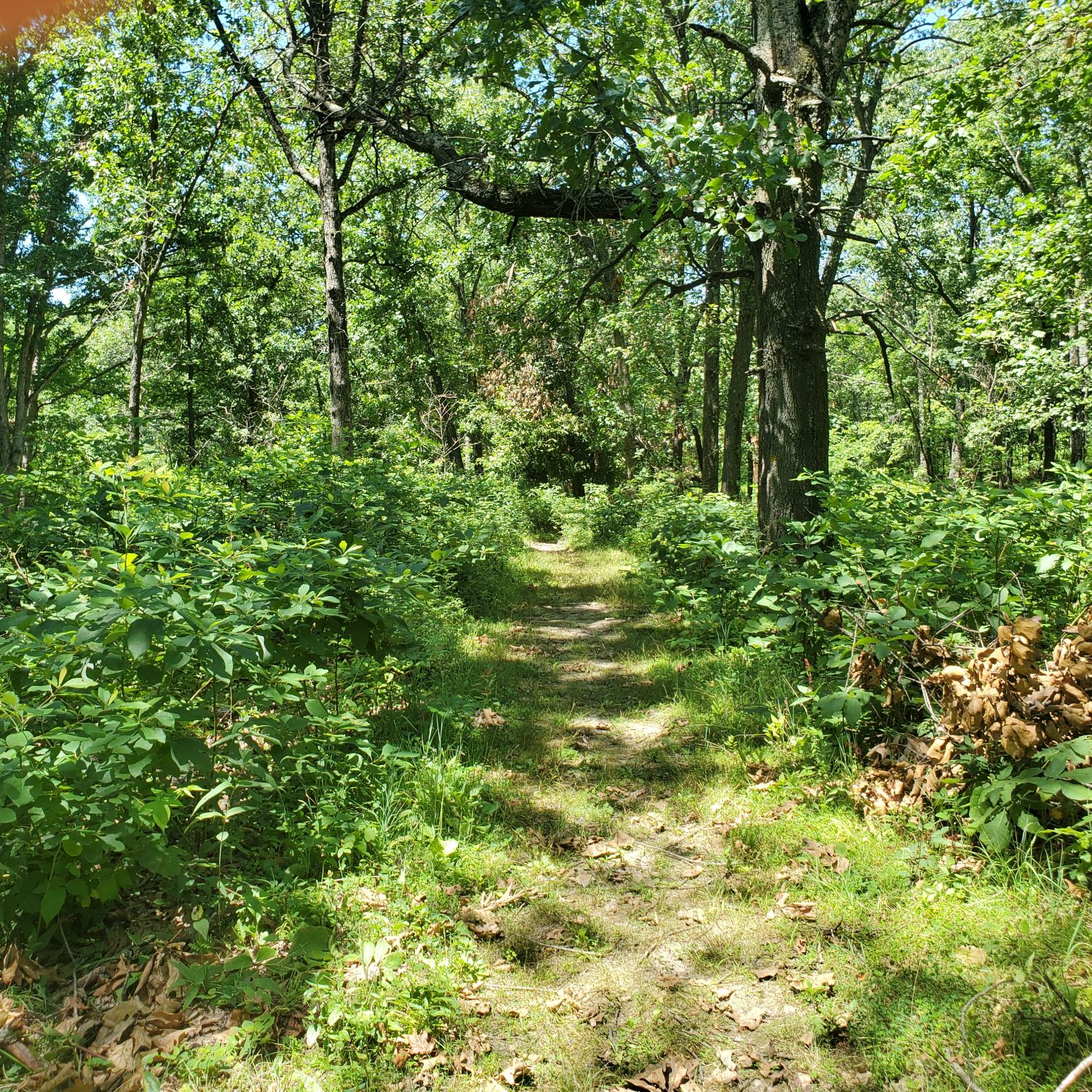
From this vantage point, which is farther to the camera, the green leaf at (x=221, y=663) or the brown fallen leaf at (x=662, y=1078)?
the green leaf at (x=221, y=663)

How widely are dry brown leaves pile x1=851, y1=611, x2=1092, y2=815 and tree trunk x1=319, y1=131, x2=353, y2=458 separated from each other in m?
7.26

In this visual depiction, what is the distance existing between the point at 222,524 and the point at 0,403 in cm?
1758

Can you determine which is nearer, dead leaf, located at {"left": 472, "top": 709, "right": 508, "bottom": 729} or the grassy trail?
the grassy trail

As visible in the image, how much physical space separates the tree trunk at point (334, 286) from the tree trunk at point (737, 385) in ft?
18.5

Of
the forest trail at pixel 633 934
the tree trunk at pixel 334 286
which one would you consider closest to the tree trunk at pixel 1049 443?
the tree trunk at pixel 334 286

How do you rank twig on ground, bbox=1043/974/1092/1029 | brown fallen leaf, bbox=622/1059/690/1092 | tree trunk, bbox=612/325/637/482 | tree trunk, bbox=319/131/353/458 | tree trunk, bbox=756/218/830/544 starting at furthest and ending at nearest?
tree trunk, bbox=612/325/637/482 → tree trunk, bbox=319/131/353/458 → tree trunk, bbox=756/218/830/544 → brown fallen leaf, bbox=622/1059/690/1092 → twig on ground, bbox=1043/974/1092/1029

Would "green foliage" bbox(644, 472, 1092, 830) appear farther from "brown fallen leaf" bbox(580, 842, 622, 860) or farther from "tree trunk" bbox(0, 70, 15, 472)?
"tree trunk" bbox(0, 70, 15, 472)

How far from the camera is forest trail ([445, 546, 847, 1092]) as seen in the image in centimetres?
237

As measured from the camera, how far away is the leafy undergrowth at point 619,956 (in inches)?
90.0

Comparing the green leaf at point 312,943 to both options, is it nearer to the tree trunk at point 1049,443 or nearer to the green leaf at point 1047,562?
the green leaf at point 1047,562

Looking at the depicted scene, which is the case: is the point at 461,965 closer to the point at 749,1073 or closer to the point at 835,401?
the point at 749,1073

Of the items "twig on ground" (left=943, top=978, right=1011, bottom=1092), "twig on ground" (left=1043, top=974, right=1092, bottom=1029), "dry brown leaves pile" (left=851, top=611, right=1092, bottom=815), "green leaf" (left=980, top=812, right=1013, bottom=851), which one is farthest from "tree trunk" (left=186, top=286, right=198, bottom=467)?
"twig on ground" (left=1043, top=974, right=1092, bottom=1029)

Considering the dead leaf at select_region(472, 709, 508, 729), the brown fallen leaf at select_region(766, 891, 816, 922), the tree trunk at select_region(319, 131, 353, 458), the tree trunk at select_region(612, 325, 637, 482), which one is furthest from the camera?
the tree trunk at select_region(612, 325, 637, 482)

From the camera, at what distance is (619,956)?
2848mm
